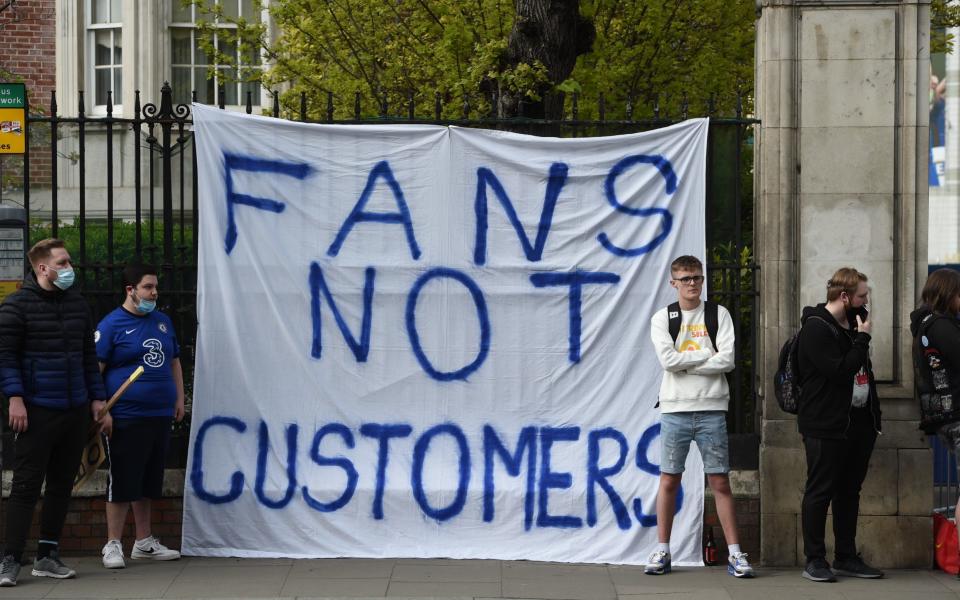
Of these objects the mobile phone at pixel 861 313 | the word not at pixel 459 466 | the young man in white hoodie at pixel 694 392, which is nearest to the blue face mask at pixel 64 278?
the word not at pixel 459 466

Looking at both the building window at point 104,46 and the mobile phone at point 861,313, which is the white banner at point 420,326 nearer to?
the mobile phone at point 861,313

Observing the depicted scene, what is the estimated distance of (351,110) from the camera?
1166cm

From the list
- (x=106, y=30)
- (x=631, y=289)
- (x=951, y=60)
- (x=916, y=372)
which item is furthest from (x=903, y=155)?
(x=951, y=60)

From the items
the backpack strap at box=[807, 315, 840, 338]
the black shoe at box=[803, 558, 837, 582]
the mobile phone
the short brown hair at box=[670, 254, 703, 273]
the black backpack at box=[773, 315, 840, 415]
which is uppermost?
the short brown hair at box=[670, 254, 703, 273]

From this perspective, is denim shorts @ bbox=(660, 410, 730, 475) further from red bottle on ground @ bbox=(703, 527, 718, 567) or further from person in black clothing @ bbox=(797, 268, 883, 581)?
red bottle on ground @ bbox=(703, 527, 718, 567)

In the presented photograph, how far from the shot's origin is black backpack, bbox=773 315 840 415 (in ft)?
22.9

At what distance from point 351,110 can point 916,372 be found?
20.1 feet

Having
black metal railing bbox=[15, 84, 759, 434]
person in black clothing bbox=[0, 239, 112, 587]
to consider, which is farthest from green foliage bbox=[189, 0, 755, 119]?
person in black clothing bbox=[0, 239, 112, 587]

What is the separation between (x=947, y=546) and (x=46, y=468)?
5121 millimetres

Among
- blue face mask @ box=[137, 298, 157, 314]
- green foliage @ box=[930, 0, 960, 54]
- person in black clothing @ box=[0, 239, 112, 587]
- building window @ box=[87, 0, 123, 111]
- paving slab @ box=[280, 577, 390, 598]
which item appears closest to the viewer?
paving slab @ box=[280, 577, 390, 598]

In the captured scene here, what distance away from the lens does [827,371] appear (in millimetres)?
6742

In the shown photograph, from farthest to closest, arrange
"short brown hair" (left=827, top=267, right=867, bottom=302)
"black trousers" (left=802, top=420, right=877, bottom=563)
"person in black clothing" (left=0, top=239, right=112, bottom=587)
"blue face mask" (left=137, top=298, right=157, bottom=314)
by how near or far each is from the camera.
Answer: "blue face mask" (left=137, top=298, right=157, bottom=314), "black trousers" (left=802, top=420, right=877, bottom=563), "short brown hair" (left=827, top=267, right=867, bottom=302), "person in black clothing" (left=0, top=239, right=112, bottom=587)

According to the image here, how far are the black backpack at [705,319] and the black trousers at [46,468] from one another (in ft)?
10.7

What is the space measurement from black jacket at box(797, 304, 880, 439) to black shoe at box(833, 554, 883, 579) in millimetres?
811
